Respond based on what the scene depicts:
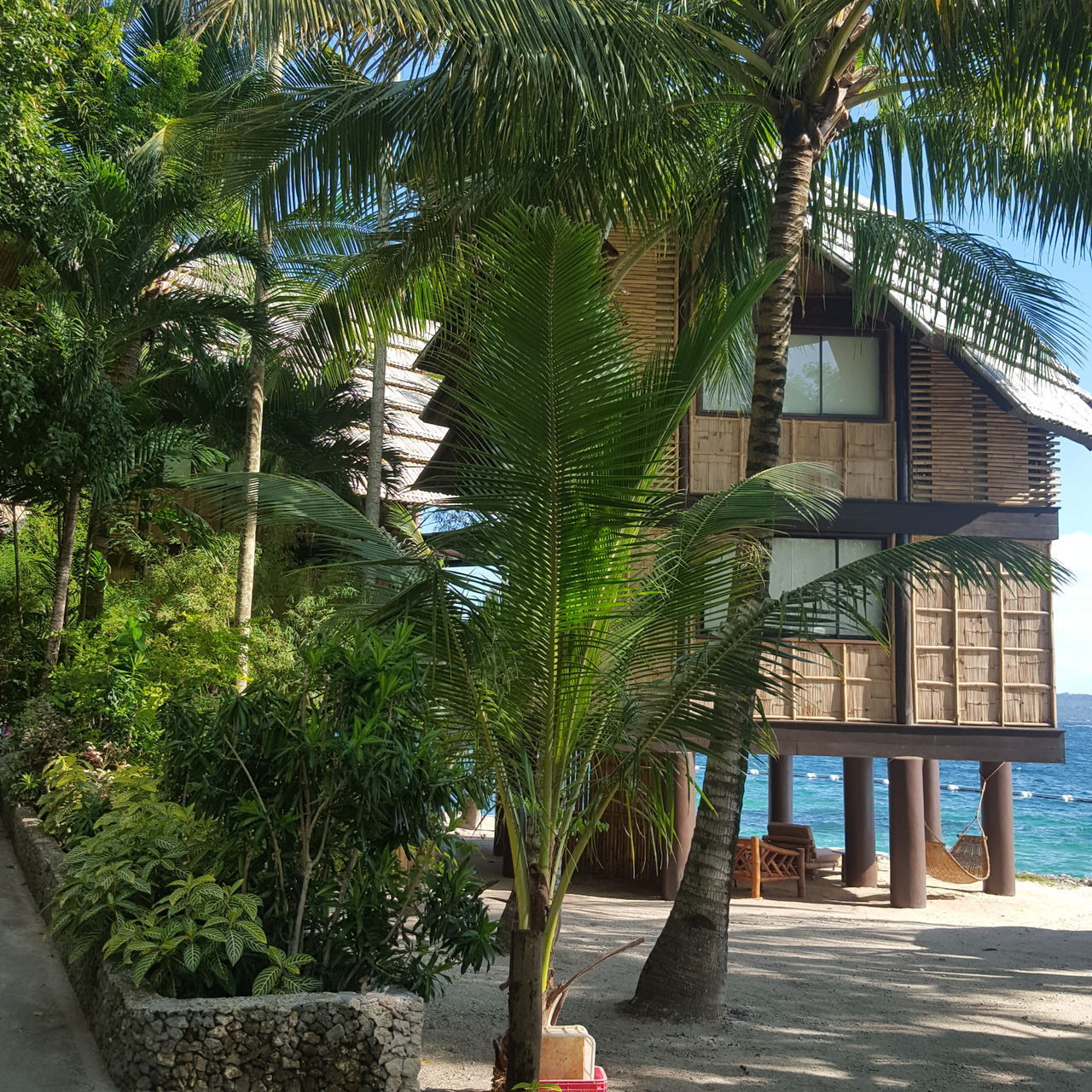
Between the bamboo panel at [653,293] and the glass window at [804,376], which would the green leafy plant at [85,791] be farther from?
the glass window at [804,376]

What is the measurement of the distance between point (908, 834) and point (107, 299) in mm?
11196

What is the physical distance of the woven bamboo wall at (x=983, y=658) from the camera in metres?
13.4

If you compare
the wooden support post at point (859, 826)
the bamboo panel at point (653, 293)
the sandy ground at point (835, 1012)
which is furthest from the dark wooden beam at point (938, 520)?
the sandy ground at point (835, 1012)

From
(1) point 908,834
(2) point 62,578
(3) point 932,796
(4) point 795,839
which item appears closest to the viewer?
(2) point 62,578

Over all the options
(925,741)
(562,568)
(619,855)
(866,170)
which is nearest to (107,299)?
(866,170)

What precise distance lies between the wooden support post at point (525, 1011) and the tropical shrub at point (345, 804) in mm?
231

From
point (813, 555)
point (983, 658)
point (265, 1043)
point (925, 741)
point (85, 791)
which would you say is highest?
point (813, 555)

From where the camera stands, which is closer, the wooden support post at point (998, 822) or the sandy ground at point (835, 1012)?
the sandy ground at point (835, 1012)

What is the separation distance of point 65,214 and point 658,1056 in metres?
8.36

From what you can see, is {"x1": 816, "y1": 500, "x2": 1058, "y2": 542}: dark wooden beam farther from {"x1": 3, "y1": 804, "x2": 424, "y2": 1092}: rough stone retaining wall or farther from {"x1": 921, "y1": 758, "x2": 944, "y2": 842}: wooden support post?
{"x1": 3, "y1": 804, "x2": 424, "y2": 1092}: rough stone retaining wall

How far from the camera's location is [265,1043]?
4.79 m

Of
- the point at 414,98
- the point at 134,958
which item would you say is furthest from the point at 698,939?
the point at 414,98

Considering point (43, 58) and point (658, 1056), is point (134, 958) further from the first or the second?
point (43, 58)

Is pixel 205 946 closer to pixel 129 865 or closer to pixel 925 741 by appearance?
pixel 129 865
